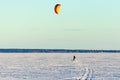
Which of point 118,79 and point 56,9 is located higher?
point 56,9

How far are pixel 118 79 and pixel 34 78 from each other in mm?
4322

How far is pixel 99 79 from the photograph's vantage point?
57.2ft

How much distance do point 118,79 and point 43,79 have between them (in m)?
3.85

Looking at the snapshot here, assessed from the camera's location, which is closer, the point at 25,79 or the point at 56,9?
the point at 25,79

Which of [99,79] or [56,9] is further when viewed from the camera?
[56,9]

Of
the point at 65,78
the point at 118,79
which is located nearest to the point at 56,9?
the point at 65,78

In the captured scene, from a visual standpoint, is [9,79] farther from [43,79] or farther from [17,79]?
[43,79]

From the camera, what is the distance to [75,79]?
1723 centimetres

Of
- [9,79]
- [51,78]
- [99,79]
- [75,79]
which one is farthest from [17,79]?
[99,79]

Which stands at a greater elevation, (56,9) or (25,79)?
(56,9)

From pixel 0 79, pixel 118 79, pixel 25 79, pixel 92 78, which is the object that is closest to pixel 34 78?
pixel 25 79

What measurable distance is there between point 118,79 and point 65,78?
2724mm

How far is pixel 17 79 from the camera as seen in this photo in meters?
17.3

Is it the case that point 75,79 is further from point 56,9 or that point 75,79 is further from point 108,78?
point 56,9
